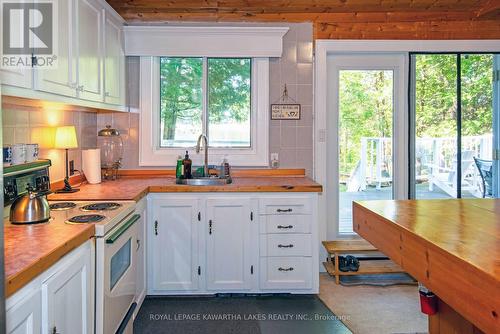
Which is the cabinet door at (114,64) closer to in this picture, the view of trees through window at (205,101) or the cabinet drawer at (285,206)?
the view of trees through window at (205,101)

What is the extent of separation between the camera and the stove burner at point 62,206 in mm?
2203

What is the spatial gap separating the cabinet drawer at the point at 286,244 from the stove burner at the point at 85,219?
4.69ft

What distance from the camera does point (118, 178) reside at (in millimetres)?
3639

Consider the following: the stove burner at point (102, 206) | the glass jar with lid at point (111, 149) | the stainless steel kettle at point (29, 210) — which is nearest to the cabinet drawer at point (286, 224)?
the stove burner at point (102, 206)

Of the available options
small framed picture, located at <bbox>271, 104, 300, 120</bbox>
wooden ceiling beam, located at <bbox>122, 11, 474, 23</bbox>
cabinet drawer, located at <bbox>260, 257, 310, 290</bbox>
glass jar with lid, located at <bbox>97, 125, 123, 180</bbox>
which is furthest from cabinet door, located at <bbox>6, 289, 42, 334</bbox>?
wooden ceiling beam, located at <bbox>122, 11, 474, 23</bbox>

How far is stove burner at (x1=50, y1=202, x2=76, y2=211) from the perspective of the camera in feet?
7.23

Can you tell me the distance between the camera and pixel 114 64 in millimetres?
3170

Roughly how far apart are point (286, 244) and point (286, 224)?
152 millimetres

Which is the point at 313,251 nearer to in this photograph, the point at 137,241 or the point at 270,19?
the point at 137,241

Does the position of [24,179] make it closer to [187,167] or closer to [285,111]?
[187,167]

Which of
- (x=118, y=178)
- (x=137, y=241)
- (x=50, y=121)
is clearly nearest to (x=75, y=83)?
(x=50, y=121)

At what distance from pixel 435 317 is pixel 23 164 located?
7.07 ft

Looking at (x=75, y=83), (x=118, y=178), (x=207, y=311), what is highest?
(x=75, y=83)

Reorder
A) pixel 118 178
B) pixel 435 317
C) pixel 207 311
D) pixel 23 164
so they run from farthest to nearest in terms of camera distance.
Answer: pixel 118 178 → pixel 207 311 → pixel 23 164 → pixel 435 317
